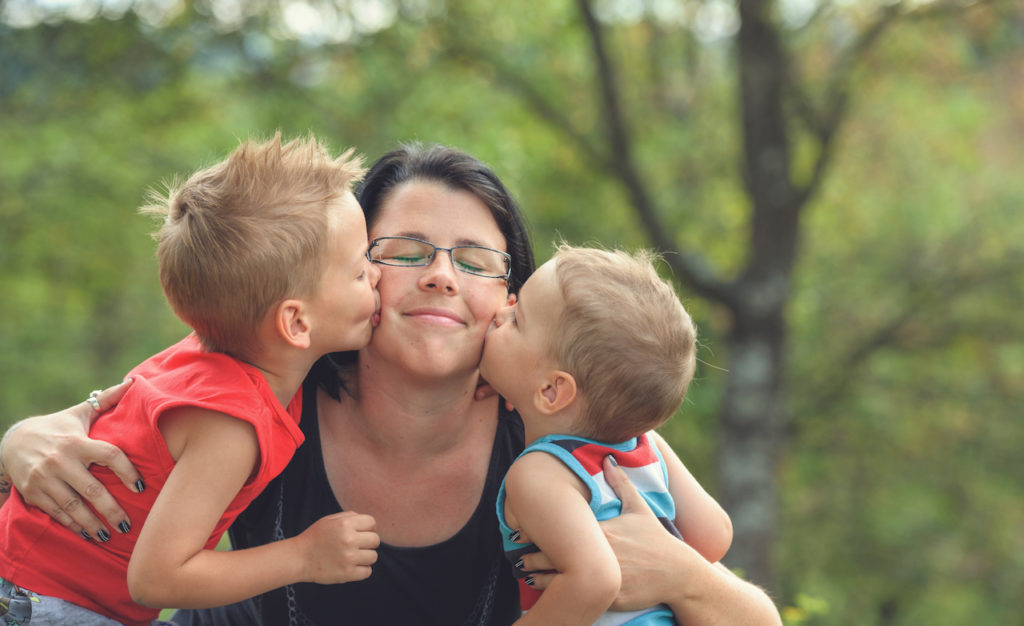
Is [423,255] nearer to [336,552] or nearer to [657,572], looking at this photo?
[336,552]

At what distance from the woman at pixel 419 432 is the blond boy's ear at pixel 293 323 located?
0.34 meters

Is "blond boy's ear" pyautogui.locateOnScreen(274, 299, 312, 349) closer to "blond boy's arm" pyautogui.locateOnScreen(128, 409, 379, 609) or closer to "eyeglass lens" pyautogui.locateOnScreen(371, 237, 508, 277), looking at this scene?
"blond boy's arm" pyautogui.locateOnScreen(128, 409, 379, 609)

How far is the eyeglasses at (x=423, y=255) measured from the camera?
2.78 meters

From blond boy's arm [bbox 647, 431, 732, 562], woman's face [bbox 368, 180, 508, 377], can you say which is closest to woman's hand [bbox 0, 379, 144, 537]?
woman's face [bbox 368, 180, 508, 377]

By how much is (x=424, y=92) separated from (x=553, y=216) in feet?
7.29

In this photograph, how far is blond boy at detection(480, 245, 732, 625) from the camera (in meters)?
2.29

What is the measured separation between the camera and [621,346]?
2.39m

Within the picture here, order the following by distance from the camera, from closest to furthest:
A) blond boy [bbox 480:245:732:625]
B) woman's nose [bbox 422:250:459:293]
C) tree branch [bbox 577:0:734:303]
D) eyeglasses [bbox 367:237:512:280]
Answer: blond boy [bbox 480:245:732:625] < woman's nose [bbox 422:250:459:293] < eyeglasses [bbox 367:237:512:280] < tree branch [bbox 577:0:734:303]

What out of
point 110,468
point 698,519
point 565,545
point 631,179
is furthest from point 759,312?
point 110,468

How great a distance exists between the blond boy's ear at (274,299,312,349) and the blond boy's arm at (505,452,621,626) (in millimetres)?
603

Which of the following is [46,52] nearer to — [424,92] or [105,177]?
[105,177]

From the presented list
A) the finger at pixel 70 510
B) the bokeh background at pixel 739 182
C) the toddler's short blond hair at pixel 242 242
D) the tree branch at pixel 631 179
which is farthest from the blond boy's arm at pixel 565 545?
the tree branch at pixel 631 179

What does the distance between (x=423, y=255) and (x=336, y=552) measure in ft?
2.76

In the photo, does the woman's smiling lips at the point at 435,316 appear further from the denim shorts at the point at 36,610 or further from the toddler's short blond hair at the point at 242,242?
the denim shorts at the point at 36,610
